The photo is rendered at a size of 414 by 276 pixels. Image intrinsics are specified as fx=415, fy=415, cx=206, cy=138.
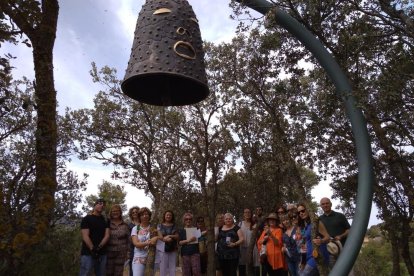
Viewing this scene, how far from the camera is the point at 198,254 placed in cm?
749

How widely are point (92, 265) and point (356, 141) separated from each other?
4.25 meters

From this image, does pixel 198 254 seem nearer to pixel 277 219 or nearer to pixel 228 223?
pixel 228 223

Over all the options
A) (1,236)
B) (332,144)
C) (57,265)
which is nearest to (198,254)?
(57,265)

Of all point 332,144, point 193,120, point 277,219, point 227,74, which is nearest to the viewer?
point 277,219

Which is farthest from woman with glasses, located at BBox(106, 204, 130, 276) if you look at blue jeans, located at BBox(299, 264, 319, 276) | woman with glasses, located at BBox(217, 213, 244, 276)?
blue jeans, located at BBox(299, 264, 319, 276)

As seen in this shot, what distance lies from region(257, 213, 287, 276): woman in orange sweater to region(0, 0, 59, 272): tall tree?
3767 millimetres

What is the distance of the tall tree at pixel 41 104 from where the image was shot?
4.04 metres

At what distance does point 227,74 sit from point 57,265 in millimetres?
8856

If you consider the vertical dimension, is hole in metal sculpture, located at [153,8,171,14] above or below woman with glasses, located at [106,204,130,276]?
above

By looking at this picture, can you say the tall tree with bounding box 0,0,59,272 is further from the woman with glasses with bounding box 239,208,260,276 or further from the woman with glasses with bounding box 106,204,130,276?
the woman with glasses with bounding box 239,208,260,276

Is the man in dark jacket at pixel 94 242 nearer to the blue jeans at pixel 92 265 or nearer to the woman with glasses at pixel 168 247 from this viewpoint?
the blue jeans at pixel 92 265

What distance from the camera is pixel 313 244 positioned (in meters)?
5.24

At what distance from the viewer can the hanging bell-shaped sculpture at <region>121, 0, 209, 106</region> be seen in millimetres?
3988

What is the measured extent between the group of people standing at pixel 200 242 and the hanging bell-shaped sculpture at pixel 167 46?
2.50m
